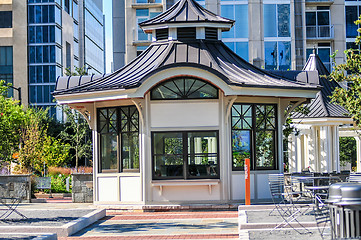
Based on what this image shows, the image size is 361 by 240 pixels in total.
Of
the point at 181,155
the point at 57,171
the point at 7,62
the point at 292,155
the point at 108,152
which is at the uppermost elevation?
the point at 7,62

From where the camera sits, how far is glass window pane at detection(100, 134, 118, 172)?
2219 centimetres

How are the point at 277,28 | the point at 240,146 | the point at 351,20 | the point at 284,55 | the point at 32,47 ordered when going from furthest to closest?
the point at 32,47 < the point at 351,20 < the point at 284,55 < the point at 277,28 < the point at 240,146

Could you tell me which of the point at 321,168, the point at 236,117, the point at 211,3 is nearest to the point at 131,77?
the point at 236,117

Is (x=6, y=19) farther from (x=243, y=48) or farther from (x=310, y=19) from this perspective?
(x=310, y=19)

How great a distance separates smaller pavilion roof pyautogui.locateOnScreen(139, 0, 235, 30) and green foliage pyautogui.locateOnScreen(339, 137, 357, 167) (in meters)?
41.1

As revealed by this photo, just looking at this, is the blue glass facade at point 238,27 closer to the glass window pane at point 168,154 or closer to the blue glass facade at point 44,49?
the blue glass facade at point 44,49

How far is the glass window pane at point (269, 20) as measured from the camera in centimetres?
5819

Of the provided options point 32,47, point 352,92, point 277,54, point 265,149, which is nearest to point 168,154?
point 265,149

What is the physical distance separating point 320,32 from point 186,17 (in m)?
40.4

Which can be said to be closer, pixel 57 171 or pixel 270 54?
pixel 57 171

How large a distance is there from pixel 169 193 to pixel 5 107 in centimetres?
1885

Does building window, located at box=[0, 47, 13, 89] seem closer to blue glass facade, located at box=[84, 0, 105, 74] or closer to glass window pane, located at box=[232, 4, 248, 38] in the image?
blue glass facade, located at box=[84, 0, 105, 74]

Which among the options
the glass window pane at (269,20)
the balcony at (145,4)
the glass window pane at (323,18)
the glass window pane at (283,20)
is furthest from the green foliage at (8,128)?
the glass window pane at (323,18)

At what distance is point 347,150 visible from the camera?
62.9 meters
